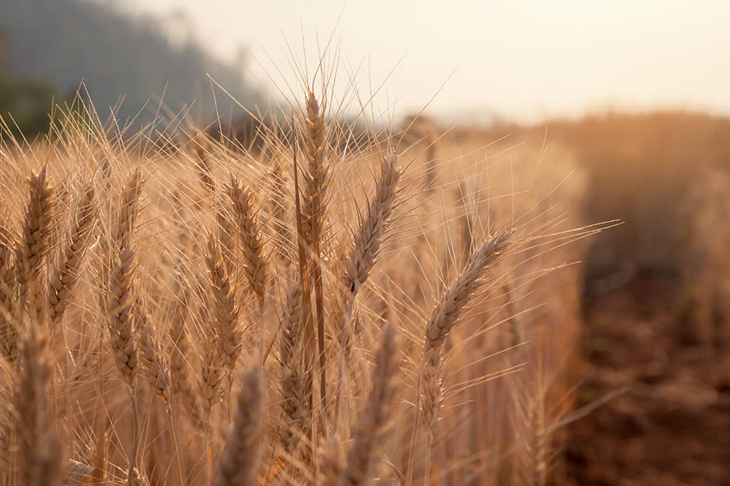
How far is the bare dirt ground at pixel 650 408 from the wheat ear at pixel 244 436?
6.51ft

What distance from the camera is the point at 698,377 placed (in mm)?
4793

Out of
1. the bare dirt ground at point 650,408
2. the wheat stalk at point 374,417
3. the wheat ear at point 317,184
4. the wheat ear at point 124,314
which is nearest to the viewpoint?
the wheat stalk at point 374,417

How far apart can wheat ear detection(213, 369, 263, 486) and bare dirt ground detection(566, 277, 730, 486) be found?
198 centimetres

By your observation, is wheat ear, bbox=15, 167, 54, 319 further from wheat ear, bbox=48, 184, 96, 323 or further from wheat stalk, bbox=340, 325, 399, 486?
wheat stalk, bbox=340, 325, 399, 486

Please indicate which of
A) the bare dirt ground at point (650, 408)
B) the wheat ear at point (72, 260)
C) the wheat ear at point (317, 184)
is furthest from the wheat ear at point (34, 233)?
the bare dirt ground at point (650, 408)

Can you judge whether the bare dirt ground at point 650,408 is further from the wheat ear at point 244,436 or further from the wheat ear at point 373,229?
the wheat ear at point 244,436

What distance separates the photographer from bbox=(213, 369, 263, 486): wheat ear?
0.56 m

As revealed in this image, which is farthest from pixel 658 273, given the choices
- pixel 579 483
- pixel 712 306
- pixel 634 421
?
pixel 579 483

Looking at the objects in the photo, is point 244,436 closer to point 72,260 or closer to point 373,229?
point 373,229

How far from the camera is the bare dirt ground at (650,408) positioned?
134 inches

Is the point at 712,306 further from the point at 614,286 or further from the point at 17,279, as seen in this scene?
the point at 17,279

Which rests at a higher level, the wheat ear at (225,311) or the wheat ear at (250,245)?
the wheat ear at (250,245)

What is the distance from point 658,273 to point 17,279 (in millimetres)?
9627

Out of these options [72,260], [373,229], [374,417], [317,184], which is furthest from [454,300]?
[72,260]
